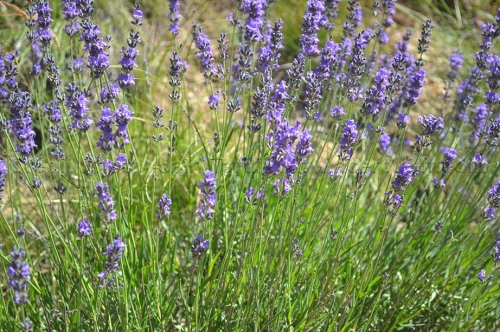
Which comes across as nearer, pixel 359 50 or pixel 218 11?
pixel 359 50

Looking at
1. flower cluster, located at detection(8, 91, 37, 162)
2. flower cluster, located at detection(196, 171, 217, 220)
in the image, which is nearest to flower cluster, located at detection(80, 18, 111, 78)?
flower cluster, located at detection(8, 91, 37, 162)

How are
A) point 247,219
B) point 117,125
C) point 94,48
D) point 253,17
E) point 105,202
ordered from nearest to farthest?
1. point 105,202
2. point 117,125
3. point 94,48
4. point 253,17
5. point 247,219

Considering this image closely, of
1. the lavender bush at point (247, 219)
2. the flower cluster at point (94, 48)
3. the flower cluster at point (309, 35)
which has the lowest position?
the lavender bush at point (247, 219)

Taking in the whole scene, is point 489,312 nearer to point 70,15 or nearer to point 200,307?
point 200,307

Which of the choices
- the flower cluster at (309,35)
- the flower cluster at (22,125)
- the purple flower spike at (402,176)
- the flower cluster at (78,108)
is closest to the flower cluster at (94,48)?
the flower cluster at (78,108)

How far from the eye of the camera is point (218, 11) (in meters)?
8.36

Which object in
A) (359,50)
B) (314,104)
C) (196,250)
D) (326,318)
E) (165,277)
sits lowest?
(165,277)

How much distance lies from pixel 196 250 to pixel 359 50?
4.07ft

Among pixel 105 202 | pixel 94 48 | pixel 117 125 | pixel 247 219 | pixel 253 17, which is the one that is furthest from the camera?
pixel 247 219

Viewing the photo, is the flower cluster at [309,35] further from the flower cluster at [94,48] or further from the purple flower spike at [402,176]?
the flower cluster at [94,48]

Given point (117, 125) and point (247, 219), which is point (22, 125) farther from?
point (247, 219)

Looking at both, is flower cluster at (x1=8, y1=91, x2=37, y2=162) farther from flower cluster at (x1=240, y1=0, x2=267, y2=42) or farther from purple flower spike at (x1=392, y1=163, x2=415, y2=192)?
purple flower spike at (x1=392, y1=163, x2=415, y2=192)

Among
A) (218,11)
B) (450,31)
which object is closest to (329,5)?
(450,31)

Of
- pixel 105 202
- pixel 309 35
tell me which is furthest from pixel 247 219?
pixel 105 202
